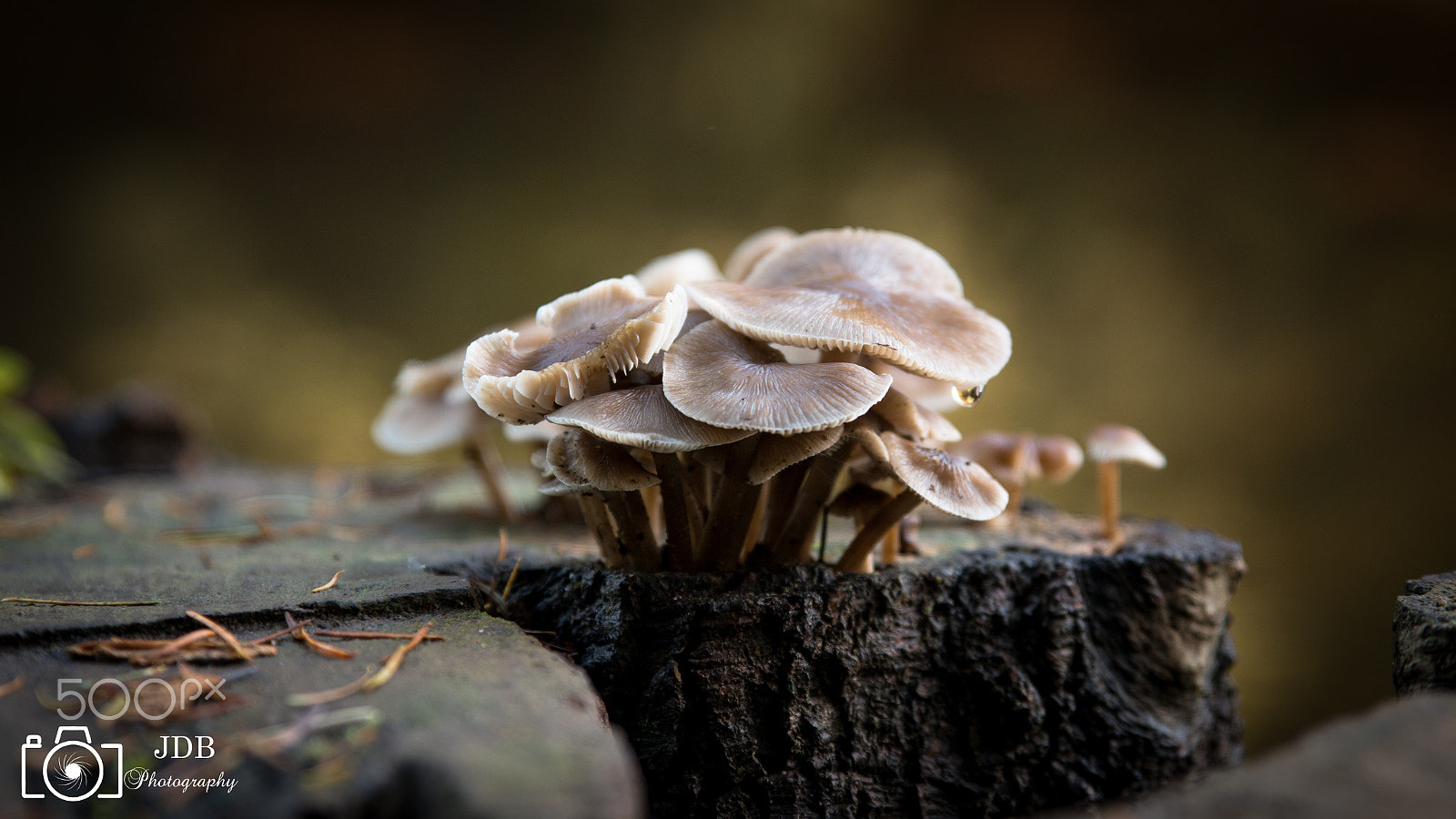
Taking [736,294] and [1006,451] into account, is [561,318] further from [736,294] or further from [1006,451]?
[1006,451]

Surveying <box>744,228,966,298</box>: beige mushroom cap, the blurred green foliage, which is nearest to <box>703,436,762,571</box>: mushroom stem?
<box>744,228,966,298</box>: beige mushroom cap

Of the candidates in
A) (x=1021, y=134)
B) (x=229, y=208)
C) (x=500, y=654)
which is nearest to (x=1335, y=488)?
(x=1021, y=134)

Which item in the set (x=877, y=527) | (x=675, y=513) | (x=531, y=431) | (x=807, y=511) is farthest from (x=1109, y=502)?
(x=531, y=431)

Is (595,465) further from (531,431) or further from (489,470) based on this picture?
(489,470)

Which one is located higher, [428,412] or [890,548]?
[428,412]

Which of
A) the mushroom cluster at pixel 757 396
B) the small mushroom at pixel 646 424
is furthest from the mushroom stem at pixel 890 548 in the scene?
the small mushroom at pixel 646 424

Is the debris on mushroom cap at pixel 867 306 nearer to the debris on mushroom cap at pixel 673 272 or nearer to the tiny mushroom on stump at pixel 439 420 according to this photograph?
the debris on mushroom cap at pixel 673 272
